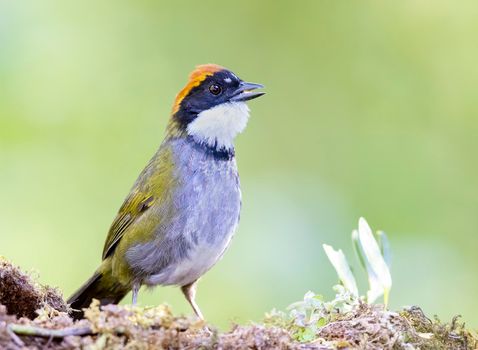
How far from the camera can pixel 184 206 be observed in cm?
525

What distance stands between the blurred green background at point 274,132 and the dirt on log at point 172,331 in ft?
15.3

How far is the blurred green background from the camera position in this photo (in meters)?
8.13

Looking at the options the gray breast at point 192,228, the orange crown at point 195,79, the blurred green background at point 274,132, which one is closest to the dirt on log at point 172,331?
the gray breast at point 192,228

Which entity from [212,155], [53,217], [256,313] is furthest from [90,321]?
[53,217]

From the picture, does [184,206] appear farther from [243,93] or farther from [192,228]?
[243,93]

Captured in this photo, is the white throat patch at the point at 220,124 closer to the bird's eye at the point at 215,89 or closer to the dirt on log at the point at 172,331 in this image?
the bird's eye at the point at 215,89

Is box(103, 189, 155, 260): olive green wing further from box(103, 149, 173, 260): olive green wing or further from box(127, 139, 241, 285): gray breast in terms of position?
box(127, 139, 241, 285): gray breast

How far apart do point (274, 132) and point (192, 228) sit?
483 centimetres

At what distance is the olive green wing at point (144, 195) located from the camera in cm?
545

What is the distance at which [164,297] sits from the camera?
834 cm

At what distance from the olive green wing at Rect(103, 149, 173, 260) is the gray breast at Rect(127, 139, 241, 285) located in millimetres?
110

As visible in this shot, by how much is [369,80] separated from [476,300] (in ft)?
12.1

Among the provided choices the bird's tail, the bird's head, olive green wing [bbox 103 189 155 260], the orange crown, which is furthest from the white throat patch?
the bird's tail

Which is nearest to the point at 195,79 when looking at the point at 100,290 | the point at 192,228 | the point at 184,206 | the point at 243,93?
the point at 243,93
